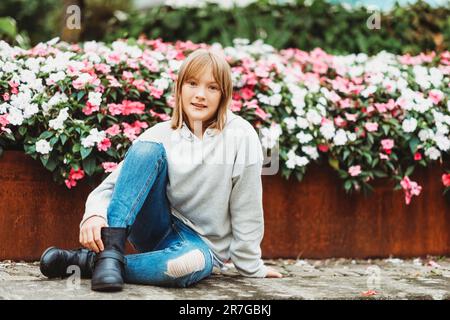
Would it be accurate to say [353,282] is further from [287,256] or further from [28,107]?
[28,107]

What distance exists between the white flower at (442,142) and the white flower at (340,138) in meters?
0.52

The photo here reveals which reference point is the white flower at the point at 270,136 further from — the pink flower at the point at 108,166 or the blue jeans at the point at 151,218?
the blue jeans at the point at 151,218

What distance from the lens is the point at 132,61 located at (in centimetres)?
352

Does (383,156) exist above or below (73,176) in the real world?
above

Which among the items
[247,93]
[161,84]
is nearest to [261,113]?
[247,93]

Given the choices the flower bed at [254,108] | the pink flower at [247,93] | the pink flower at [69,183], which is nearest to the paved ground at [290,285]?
the pink flower at [69,183]

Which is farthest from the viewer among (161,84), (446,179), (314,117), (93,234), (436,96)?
(436,96)

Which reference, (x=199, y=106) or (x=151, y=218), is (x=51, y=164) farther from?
(x=199, y=106)

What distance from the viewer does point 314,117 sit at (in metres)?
3.54

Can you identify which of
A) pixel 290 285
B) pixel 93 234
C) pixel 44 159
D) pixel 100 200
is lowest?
pixel 290 285

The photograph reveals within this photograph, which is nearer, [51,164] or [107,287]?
[107,287]

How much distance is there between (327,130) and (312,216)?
1.56 ft

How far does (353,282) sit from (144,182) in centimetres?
100

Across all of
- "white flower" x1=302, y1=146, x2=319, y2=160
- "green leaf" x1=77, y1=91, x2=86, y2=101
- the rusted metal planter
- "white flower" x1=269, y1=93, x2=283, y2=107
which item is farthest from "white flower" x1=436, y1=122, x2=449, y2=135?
"green leaf" x1=77, y1=91, x2=86, y2=101
